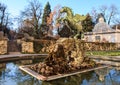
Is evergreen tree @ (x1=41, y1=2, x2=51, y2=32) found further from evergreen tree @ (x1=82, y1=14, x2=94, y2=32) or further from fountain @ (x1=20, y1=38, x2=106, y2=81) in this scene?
fountain @ (x1=20, y1=38, x2=106, y2=81)

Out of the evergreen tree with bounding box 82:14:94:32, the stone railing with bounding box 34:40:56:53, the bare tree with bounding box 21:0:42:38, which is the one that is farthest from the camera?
the evergreen tree with bounding box 82:14:94:32

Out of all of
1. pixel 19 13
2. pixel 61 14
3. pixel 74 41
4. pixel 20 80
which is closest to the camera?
pixel 20 80

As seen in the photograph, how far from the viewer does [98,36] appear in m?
34.8

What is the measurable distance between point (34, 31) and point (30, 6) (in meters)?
4.96

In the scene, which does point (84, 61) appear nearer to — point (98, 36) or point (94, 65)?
point (94, 65)

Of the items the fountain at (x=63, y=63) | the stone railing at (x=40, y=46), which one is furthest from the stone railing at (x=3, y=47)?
the fountain at (x=63, y=63)

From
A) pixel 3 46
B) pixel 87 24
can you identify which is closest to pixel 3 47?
pixel 3 46

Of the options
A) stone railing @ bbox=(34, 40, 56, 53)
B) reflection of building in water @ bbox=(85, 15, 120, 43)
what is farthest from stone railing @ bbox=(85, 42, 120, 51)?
stone railing @ bbox=(34, 40, 56, 53)

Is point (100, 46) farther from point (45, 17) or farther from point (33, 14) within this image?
point (45, 17)

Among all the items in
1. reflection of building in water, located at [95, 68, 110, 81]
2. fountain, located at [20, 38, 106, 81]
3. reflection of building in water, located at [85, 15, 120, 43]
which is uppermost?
reflection of building in water, located at [85, 15, 120, 43]

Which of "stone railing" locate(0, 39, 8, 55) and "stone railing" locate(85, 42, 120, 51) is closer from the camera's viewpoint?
"stone railing" locate(0, 39, 8, 55)

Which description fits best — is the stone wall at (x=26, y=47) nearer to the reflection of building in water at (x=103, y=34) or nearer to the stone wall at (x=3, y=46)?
the stone wall at (x=3, y=46)

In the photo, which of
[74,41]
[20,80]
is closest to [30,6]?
[74,41]

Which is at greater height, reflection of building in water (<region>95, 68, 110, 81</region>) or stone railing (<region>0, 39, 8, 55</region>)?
stone railing (<region>0, 39, 8, 55</region>)
